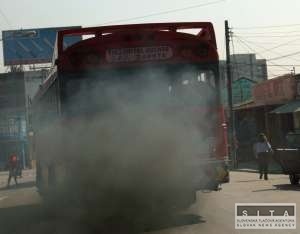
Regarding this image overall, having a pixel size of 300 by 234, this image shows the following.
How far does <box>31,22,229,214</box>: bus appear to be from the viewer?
36.0 feet

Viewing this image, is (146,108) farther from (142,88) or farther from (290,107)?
(290,107)

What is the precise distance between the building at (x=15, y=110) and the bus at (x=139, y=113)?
50.2 m

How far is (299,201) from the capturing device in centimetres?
1345

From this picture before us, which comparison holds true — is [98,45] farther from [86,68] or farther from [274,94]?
[274,94]

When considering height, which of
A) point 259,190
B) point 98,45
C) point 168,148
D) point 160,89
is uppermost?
point 98,45

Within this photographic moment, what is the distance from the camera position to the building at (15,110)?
61.7m

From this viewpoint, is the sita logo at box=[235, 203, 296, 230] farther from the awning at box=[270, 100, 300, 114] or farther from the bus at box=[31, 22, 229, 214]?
the awning at box=[270, 100, 300, 114]

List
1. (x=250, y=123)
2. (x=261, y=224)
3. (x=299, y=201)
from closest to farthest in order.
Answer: (x=261, y=224)
(x=299, y=201)
(x=250, y=123)

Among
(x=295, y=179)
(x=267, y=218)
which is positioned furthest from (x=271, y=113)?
(x=267, y=218)

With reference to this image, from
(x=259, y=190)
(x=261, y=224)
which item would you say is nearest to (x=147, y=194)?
(x=261, y=224)

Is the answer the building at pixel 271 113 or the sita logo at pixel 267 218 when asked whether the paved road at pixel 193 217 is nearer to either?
the sita logo at pixel 267 218

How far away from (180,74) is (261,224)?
126 inches

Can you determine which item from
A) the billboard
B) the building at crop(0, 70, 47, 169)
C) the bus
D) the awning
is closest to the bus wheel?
the bus

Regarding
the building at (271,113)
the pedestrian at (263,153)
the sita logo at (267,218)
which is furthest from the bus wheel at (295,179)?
the building at (271,113)
